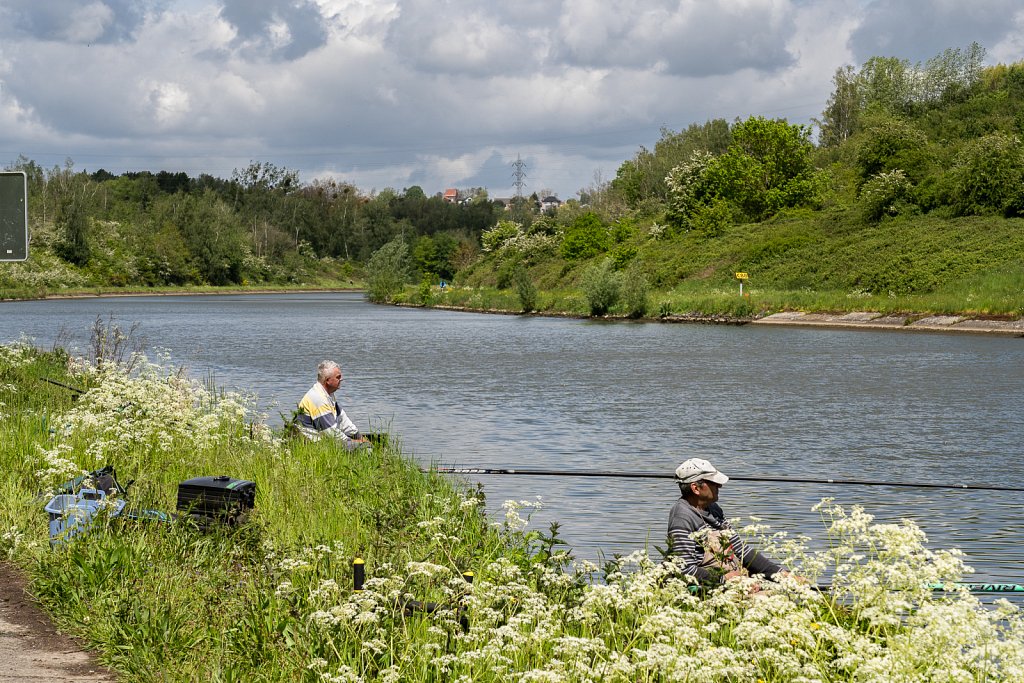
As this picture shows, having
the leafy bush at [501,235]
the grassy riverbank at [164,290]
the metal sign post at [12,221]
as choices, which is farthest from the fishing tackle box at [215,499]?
the grassy riverbank at [164,290]

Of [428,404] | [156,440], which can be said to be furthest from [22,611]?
[428,404]

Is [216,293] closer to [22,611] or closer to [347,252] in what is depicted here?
[347,252]

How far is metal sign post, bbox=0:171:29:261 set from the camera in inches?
331

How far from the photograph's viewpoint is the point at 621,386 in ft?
92.0

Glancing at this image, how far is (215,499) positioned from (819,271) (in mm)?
63265

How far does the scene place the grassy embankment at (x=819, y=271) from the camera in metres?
54.8

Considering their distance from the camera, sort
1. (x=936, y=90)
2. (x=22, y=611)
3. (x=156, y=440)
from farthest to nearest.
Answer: (x=936, y=90)
(x=156, y=440)
(x=22, y=611)

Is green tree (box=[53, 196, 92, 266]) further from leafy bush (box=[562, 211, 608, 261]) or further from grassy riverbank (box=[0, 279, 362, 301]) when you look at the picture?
leafy bush (box=[562, 211, 608, 261])

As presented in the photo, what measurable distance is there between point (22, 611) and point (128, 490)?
7.21ft

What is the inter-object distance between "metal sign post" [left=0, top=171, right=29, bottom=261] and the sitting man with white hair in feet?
15.3

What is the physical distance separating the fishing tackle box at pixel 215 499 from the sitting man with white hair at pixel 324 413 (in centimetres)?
416

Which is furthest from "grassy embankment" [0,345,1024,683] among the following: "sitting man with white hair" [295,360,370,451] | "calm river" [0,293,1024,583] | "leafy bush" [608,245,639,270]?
"leafy bush" [608,245,639,270]

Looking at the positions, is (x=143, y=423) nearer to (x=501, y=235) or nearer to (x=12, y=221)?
(x=12, y=221)

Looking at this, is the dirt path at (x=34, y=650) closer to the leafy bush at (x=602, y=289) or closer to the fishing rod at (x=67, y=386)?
the fishing rod at (x=67, y=386)
